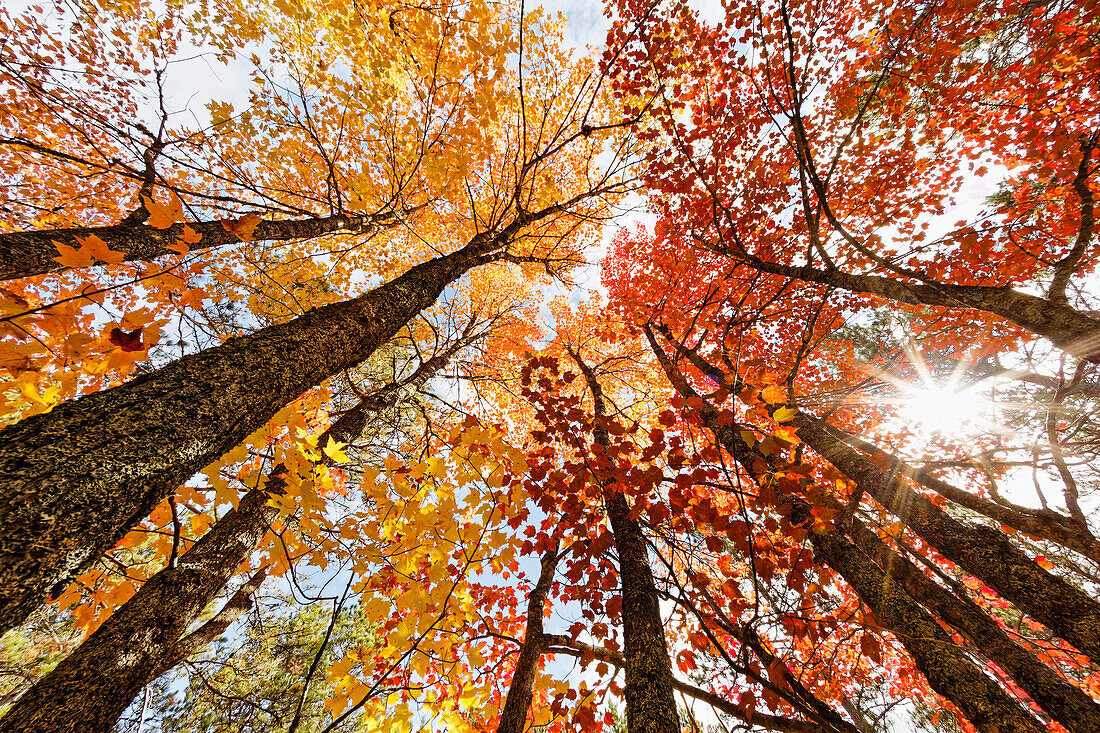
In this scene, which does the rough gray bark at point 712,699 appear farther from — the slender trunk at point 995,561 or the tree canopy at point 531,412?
the slender trunk at point 995,561

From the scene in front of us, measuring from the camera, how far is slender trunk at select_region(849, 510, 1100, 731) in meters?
2.05

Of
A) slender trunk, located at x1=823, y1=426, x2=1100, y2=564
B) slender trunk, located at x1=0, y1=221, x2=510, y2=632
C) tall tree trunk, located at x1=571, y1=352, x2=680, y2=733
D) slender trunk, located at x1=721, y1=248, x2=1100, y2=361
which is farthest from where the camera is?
slender trunk, located at x1=721, y1=248, x2=1100, y2=361

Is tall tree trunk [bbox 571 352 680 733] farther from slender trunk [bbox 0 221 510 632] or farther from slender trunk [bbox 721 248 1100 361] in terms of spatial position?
slender trunk [bbox 721 248 1100 361]

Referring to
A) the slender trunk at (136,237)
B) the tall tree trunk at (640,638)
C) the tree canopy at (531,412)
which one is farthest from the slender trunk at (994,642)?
the slender trunk at (136,237)

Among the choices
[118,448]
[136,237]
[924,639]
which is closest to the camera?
[118,448]

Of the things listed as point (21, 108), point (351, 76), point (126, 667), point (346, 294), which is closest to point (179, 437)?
point (126, 667)

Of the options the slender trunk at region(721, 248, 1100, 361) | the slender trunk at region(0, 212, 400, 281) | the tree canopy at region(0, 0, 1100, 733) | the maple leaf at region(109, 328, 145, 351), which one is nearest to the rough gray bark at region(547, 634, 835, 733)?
the tree canopy at region(0, 0, 1100, 733)

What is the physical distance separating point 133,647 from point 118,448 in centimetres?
283

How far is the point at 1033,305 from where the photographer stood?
2.66 metres

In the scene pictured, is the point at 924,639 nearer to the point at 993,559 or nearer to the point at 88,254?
the point at 993,559

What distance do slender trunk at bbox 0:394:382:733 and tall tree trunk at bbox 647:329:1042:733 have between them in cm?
461

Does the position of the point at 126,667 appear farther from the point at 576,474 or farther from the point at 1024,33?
the point at 1024,33

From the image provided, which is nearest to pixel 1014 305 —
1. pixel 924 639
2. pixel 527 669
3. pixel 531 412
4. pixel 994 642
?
pixel 994 642

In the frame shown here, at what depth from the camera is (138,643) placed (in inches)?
100
